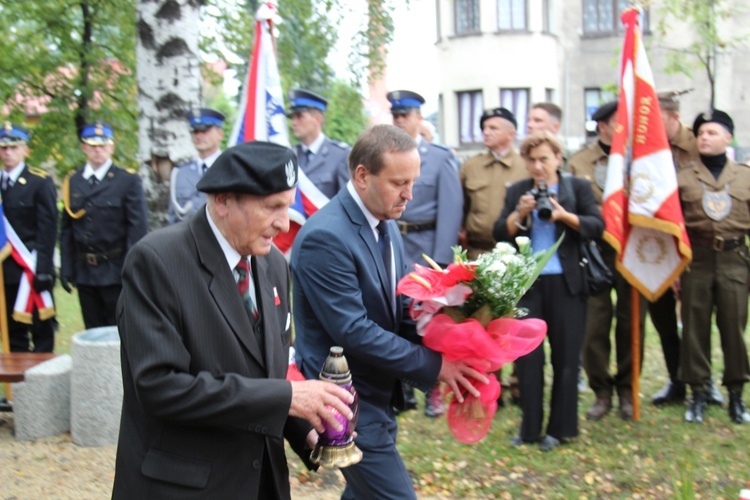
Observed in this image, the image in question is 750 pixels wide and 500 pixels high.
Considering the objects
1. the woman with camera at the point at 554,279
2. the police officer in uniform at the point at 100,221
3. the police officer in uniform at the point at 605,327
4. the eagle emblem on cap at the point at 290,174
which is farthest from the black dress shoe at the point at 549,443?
the eagle emblem on cap at the point at 290,174

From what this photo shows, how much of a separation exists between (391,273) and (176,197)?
162 inches

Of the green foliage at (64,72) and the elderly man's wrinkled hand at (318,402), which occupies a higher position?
the green foliage at (64,72)

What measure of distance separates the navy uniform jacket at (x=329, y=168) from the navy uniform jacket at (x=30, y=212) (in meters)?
2.44

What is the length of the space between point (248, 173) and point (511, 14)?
27.5 meters

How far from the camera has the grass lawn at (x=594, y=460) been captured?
534cm

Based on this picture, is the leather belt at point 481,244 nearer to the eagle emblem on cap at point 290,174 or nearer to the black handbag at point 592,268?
the black handbag at point 592,268

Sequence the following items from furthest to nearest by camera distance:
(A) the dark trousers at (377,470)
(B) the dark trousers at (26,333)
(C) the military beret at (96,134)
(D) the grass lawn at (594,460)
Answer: (B) the dark trousers at (26,333), (C) the military beret at (96,134), (D) the grass lawn at (594,460), (A) the dark trousers at (377,470)

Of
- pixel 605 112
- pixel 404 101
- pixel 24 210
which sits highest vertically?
pixel 404 101

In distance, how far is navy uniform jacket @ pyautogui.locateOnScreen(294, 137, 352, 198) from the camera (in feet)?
23.5

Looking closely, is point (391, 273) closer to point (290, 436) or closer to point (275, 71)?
point (290, 436)

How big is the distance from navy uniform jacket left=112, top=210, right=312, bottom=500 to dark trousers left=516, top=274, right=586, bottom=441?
3.64m

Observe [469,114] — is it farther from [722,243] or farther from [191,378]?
[191,378]

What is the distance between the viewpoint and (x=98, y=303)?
287 inches

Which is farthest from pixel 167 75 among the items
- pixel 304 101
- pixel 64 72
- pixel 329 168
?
pixel 64 72
